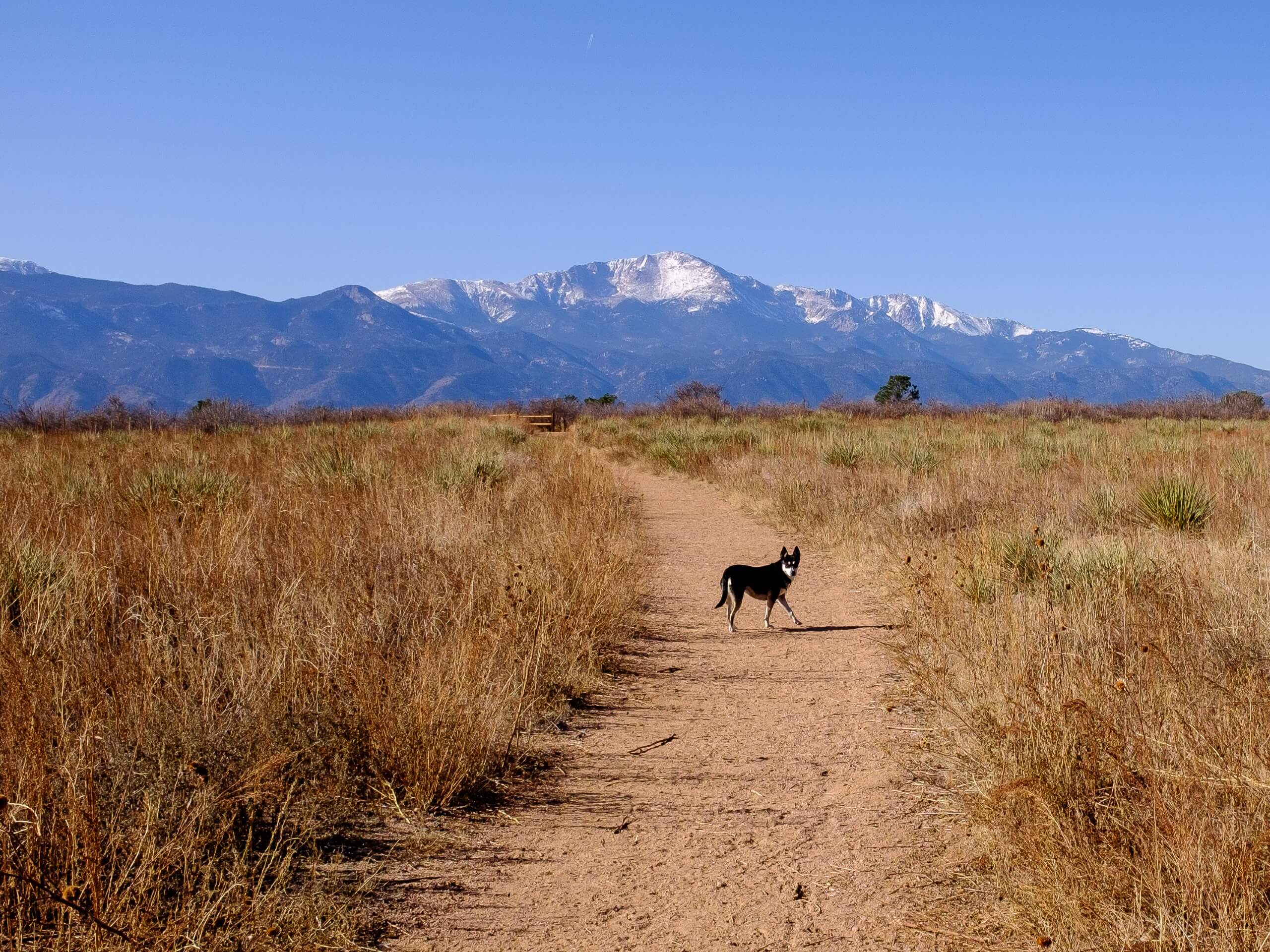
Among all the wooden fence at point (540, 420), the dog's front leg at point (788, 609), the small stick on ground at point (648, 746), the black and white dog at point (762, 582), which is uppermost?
the wooden fence at point (540, 420)

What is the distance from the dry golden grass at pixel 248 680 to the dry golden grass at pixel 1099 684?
6.84ft

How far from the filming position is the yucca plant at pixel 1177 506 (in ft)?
30.6

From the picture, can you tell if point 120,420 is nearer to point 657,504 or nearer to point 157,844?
point 657,504

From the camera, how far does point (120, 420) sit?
988 inches

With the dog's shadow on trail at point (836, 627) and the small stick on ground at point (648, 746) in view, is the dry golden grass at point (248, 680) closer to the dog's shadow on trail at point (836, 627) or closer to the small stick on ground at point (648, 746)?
the small stick on ground at point (648, 746)

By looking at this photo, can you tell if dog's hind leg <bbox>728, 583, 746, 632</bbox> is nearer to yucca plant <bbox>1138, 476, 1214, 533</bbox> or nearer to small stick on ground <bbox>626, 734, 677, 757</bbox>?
small stick on ground <bbox>626, 734, 677, 757</bbox>

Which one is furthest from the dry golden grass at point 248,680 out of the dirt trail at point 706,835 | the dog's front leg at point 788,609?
the dog's front leg at point 788,609

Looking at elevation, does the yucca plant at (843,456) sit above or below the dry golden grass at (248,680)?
above

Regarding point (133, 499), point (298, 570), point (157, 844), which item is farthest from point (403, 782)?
point (133, 499)

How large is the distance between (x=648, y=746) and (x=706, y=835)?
114cm

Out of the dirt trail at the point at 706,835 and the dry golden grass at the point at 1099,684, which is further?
the dirt trail at the point at 706,835

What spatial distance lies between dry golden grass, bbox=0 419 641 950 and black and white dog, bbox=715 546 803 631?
796mm

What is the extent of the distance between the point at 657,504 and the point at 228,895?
13144 mm

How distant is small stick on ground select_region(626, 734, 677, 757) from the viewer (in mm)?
4793
